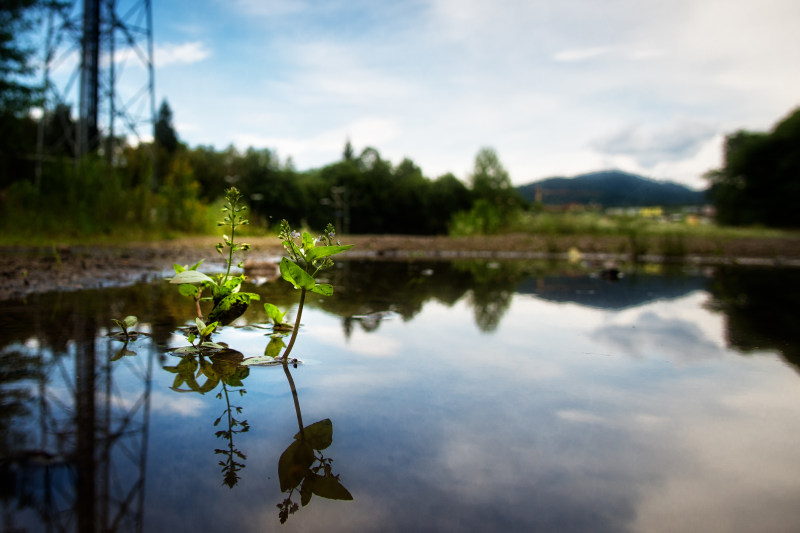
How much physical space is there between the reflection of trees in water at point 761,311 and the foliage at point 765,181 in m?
19.6

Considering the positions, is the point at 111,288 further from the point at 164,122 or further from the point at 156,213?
the point at 164,122

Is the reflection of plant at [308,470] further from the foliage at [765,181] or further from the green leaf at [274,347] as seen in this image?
the foliage at [765,181]

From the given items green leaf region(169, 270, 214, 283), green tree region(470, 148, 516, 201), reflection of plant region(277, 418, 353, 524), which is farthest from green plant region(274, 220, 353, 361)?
green tree region(470, 148, 516, 201)

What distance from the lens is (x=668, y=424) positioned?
1.49m

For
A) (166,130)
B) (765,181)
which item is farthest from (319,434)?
(166,130)

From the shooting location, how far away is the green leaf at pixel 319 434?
127 cm

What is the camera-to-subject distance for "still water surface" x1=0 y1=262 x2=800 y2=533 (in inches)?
39.2

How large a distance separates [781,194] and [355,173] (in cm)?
3153

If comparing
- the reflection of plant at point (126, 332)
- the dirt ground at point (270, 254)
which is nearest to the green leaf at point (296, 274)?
the reflection of plant at point (126, 332)

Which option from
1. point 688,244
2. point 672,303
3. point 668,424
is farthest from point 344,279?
point 688,244

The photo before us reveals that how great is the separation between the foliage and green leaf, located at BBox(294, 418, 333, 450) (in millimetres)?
25423

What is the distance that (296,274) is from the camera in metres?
2.01

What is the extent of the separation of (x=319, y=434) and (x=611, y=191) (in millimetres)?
51097

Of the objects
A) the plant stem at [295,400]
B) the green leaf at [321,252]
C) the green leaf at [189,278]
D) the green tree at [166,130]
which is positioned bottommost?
the plant stem at [295,400]
